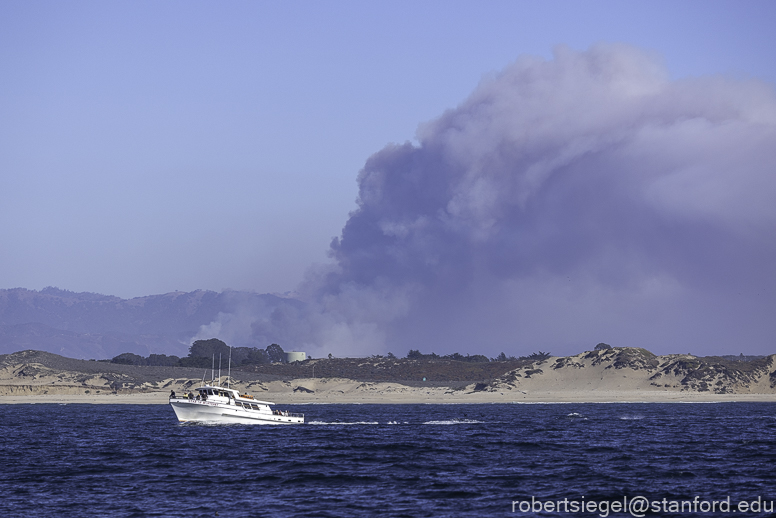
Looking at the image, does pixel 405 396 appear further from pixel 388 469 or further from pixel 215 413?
pixel 388 469

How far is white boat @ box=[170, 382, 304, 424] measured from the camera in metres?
87.9

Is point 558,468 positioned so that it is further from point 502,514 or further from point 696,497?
point 502,514

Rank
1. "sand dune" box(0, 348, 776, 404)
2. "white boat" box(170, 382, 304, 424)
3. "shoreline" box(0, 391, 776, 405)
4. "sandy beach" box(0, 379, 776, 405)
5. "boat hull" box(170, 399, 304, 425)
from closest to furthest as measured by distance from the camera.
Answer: "boat hull" box(170, 399, 304, 425)
"white boat" box(170, 382, 304, 424)
"shoreline" box(0, 391, 776, 405)
"sandy beach" box(0, 379, 776, 405)
"sand dune" box(0, 348, 776, 404)

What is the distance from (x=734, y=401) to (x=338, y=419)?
9238cm

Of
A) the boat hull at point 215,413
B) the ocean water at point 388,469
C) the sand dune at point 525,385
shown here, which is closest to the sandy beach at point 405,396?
the sand dune at point 525,385

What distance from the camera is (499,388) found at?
17188 cm

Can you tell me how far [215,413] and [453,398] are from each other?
78.7m

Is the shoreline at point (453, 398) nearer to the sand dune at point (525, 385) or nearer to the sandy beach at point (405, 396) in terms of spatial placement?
the sandy beach at point (405, 396)

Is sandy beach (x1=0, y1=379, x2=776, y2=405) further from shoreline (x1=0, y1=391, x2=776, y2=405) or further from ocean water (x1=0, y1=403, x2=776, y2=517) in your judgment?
ocean water (x1=0, y1=403, x2=776, y2=517)

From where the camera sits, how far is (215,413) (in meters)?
88.8

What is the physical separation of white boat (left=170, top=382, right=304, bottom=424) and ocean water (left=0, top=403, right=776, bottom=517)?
1325mm

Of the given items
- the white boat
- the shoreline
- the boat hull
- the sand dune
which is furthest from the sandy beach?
the boat hull

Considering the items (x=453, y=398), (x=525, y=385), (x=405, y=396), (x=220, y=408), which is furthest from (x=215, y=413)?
(x=525, y=385)

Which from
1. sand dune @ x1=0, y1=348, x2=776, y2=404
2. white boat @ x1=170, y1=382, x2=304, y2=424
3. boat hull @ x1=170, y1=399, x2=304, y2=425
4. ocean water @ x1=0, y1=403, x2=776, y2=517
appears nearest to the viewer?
ocean water @ x1=0, y1=403, x2=776, y2=517
